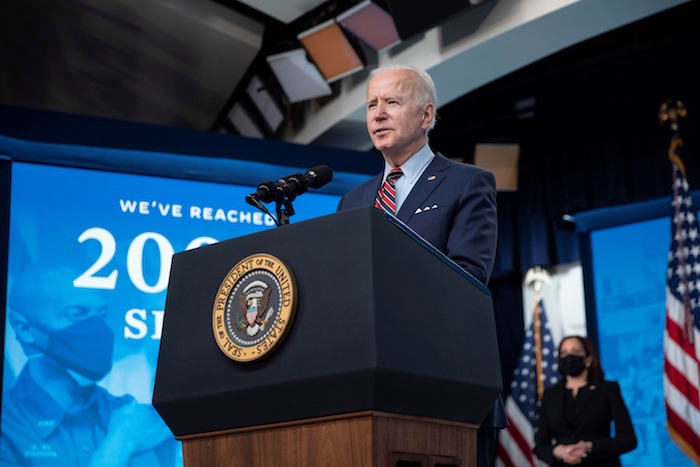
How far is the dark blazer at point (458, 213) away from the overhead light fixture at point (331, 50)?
3146 mm

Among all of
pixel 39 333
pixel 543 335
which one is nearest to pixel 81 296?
pixel 39 333

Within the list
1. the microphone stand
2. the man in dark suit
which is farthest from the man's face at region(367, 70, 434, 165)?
the microphone stand

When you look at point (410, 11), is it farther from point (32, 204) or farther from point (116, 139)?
point (32, 204)

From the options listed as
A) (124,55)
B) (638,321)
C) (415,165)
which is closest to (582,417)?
(638,321)

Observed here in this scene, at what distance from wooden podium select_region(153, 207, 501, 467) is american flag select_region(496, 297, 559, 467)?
16.0 feet

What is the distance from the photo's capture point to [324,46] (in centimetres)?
496

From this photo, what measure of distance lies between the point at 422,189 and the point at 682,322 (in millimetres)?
3779

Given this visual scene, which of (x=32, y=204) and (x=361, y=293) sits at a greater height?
(x=32, y=204)

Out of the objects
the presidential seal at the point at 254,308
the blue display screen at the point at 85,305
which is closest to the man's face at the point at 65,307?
the blue display screen at the point at 85,305

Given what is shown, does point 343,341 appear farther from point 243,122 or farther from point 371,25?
point 243,122

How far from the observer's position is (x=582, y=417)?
434 cm

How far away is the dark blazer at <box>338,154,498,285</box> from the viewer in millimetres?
1679

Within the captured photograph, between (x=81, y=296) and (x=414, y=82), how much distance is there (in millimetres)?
2490

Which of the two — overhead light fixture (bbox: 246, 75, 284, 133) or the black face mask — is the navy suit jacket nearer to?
the black face mask
